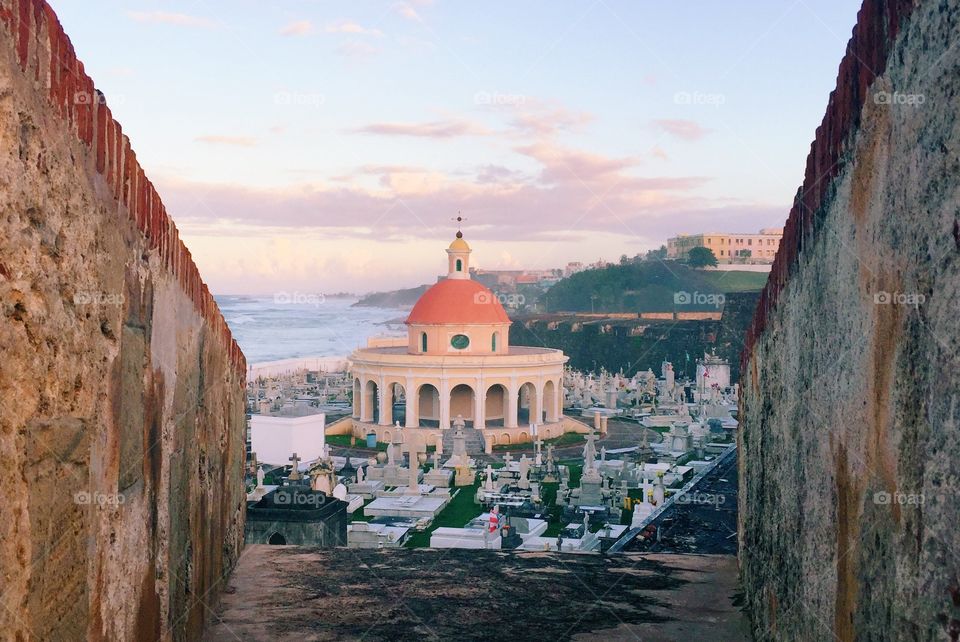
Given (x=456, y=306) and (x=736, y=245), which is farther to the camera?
(x=736, y=245)

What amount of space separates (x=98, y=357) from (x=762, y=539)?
2.38 meters

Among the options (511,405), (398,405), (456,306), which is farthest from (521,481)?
(398,405)

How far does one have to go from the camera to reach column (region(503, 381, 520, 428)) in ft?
119

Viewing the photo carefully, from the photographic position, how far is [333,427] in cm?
3653

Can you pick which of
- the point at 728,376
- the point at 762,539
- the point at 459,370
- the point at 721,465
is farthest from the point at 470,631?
the point at 728,376

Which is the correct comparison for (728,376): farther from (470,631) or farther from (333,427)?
(470,631)

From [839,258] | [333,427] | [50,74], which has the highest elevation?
[50,74]

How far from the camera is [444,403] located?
3588cm

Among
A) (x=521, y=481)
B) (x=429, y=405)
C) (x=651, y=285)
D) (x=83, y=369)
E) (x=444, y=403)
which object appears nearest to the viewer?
(x=83, y=369)

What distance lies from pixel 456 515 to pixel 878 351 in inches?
730

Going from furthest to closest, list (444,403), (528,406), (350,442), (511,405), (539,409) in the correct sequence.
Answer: (528,406), (539,409), (511,405), (444,403), (350,442)

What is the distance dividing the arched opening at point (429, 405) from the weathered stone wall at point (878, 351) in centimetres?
3428

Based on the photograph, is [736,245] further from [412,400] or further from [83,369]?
[83,369]

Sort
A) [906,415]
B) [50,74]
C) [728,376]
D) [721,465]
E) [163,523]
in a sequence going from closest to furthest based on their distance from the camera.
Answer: [906,415] → [50,74] → [163,523] → [721,465] → [728,376]
